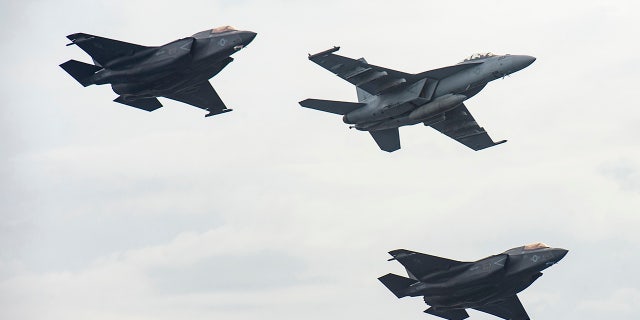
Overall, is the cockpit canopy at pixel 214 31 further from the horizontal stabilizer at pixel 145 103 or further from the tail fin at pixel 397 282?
the tail fin at pixel 397 282

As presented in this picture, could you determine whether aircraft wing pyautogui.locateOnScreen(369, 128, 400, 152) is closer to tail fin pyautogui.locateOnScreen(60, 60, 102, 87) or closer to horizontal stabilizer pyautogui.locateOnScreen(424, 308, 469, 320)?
horizontal stabilizer pyautogui.locateOnScreen(424, 308, 469, 320)

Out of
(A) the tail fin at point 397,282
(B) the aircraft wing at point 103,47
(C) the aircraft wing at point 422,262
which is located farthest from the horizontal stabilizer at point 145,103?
(A) the tail fin at point 397,282

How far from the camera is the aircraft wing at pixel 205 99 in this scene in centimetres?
7619

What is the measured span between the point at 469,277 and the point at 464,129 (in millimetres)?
11858

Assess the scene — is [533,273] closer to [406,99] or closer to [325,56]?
[406,99]

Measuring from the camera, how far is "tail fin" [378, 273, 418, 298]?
78312 millimetres

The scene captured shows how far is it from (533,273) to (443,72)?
49.9 feet

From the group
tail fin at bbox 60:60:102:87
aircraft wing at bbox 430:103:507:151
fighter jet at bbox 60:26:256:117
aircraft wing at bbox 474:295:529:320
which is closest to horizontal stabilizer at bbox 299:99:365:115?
fighter jet at bbox 60:26:256:117

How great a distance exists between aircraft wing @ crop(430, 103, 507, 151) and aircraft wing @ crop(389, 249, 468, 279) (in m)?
10.5

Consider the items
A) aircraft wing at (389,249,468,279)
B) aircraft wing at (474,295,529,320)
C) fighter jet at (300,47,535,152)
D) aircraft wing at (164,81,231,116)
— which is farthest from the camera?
aircraft wing at (474,295,529,320)

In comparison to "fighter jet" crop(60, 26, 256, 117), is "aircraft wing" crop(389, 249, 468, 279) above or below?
below

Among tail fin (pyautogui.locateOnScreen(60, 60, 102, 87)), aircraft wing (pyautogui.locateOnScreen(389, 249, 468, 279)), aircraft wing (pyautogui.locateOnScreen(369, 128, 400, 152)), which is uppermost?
tail fin (pyautogui.locateOnScreen(60, 60, 102, 87))

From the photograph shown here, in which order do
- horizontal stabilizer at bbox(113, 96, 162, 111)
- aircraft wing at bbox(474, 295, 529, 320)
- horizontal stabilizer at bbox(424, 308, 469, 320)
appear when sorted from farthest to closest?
1. aircraft wing at bbox(474, 295, 529, 320)
2. horizontal stabilizer at bbox(424, 308, 469, 320)
3. horizontal stabilizer at bbox(113, 96, 162, 111)

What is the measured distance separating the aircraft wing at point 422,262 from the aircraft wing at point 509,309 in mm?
8379
